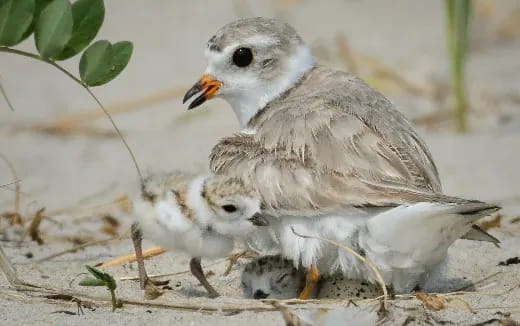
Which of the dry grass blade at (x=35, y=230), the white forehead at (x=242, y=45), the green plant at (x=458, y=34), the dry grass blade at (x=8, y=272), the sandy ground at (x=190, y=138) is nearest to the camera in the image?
the sandy ground at (x=190, y=138)

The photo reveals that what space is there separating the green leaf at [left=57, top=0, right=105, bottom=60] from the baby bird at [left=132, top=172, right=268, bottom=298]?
536 millimetres

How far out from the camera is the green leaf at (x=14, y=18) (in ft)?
10.1

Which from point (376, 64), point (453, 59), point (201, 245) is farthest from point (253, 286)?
point (376, 64)

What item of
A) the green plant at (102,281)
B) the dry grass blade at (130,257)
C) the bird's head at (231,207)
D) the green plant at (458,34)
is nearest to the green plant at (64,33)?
the bird's head at (231,207)

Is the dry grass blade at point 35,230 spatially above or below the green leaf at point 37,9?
below

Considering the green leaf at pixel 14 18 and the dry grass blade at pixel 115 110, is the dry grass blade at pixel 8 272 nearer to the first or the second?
the green leaf at pixel 14 18

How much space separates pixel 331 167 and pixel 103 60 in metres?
0.86

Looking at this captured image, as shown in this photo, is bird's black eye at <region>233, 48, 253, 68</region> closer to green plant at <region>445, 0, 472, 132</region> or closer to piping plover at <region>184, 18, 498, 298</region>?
piping plover at <region>184, 18, 498, 298</region>

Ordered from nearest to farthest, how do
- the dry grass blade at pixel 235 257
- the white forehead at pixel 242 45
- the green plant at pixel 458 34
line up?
the dry grass blade at pixel 235 257
the white forehead at pixel 242 45
the green plant at pixel 458 34

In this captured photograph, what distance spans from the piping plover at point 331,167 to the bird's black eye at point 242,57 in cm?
23

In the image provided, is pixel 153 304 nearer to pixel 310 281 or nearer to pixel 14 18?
pixel 310 281

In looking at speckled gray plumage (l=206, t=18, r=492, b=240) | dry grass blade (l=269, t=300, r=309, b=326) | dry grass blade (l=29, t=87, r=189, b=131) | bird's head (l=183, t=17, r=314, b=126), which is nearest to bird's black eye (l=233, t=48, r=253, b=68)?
bird's head (l=183, t=17, r=314, b=126)

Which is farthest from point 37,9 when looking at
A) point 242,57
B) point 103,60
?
point 242,57

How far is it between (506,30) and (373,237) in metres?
4.95
